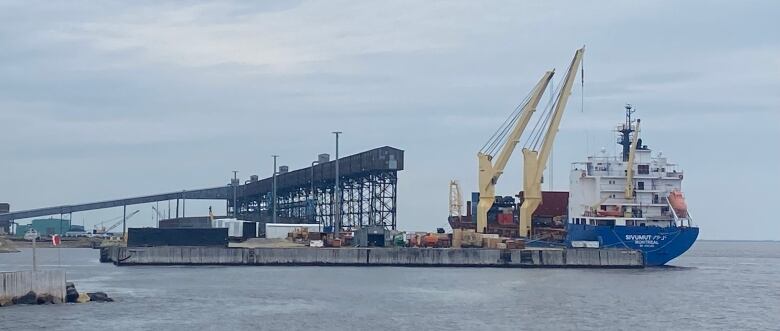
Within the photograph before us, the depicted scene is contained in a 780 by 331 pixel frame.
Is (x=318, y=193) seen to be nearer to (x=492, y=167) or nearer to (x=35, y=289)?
(x=492, y=167)

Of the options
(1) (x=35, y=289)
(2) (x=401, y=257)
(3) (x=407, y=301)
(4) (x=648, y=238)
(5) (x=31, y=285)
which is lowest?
(3) (x=407, y=301)

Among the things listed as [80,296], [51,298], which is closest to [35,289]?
[51,298]

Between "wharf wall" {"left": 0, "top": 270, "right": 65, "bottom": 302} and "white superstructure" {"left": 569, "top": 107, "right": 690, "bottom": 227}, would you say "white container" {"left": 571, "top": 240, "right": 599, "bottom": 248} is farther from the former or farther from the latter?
"wharf wall" {"left": 0, "top": 270, "right": 65, "bottom": 302}

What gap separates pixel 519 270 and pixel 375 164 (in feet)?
85.2

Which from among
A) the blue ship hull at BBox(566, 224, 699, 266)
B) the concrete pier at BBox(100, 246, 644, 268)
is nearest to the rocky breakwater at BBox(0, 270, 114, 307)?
the concrete pier at BBox(100, 246, 644, 268)

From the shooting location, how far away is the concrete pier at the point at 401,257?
250 ft

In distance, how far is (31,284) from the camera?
141 ft

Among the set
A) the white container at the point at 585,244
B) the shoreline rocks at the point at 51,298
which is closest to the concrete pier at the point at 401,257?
the white container at the point at 585,244

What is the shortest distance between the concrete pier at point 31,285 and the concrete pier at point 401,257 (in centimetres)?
3355

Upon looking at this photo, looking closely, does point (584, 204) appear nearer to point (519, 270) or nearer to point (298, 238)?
point (519, 270)

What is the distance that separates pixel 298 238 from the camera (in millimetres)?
92625

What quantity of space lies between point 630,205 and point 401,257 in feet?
53.9

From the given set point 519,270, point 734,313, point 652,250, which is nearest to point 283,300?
point 734,313

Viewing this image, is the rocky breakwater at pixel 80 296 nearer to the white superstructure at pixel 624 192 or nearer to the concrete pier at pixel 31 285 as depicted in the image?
the concrete pier at pixel 31 285
